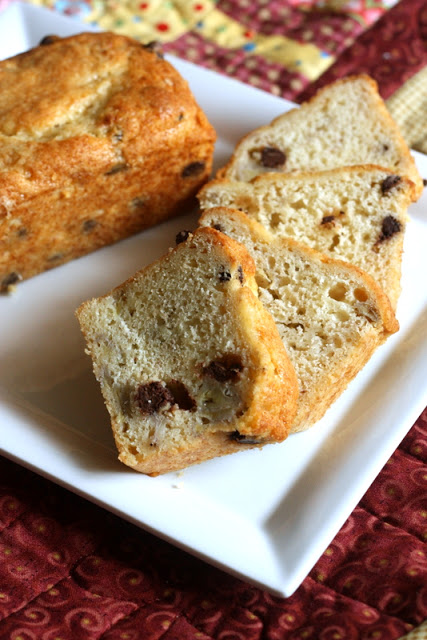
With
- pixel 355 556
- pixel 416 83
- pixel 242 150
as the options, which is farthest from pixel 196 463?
pixel 416 83

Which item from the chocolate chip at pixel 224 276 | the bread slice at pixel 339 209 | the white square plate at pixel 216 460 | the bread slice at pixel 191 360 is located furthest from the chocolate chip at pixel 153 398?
the bread slice at pixel 339 209

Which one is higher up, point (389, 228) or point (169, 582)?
point (389, 228)

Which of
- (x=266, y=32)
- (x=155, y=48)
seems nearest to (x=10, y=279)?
(x=155, y=48)

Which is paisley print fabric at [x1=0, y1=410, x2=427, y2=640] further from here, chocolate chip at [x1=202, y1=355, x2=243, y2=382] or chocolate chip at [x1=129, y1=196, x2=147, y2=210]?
chocolate chip at [x1=129, y1=196, x2=147, y2=210]

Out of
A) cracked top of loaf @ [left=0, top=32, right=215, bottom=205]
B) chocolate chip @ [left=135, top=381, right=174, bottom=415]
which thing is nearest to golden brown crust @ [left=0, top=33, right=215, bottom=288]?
cracked top of loaf @ [left=0, top=32, right=215, bottom=205]

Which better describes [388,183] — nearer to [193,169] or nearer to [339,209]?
[339,209]

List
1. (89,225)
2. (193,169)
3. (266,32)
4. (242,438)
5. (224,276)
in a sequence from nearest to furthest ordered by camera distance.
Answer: (242,438) < (224,276) < (89,225) < (193,169) < (266,32)

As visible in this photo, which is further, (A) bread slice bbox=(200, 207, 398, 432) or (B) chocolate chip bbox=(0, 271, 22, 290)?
(B) chocolate chip bbox=(0, 271, 22, 290)
